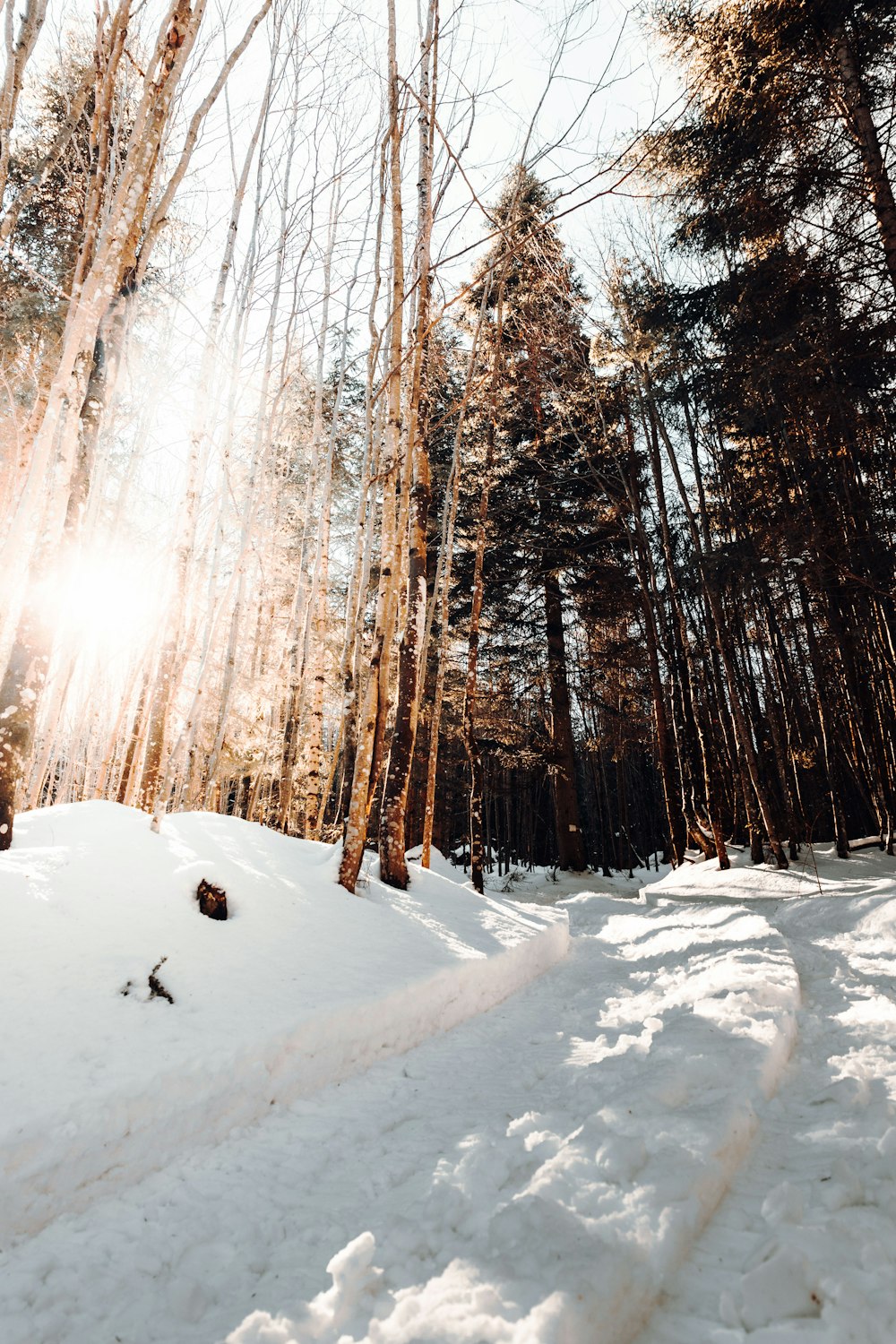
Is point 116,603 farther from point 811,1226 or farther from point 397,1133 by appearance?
point 811,1226

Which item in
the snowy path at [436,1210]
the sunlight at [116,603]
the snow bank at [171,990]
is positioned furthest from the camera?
the sunlight at [116,603]

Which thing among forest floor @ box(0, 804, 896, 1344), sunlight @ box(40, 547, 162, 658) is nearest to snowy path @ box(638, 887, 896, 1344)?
forest floor @ box(0, 804, 896, 1344)

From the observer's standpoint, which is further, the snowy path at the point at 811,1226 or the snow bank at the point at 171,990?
the snow bank at the point at 171,990

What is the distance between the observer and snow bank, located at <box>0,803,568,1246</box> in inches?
87.8

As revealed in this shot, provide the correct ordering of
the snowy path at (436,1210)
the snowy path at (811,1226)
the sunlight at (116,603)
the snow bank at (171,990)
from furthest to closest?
the sunlight at (116,603) < the snow bank at (171,990) < the snowy path at (436,1210) < the snowy path at (811,1226)

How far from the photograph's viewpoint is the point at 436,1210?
189cm

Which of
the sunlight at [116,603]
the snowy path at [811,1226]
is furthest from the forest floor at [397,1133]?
the sunlight at [116,603]

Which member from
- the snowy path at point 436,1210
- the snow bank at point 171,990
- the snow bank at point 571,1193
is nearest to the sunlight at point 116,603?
the snow bank at point 171,990

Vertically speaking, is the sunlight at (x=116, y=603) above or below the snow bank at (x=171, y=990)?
above

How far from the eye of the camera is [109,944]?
3.28 m

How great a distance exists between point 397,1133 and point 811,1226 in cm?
161

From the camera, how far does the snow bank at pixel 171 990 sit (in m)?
2.23

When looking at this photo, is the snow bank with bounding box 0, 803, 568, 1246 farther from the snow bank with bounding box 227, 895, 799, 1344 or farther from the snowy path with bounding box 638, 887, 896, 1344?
the snowy path with bounding box 638, 887, 896, 1344

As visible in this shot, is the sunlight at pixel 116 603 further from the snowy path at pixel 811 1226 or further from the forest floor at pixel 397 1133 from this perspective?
the snowy path at pixel 811 1226
